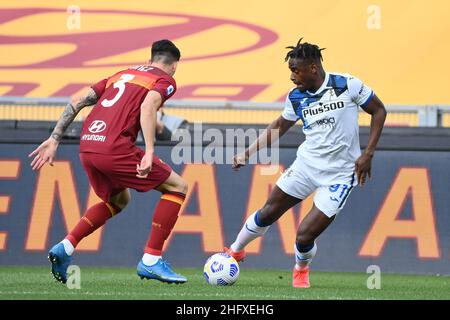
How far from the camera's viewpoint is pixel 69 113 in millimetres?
9078

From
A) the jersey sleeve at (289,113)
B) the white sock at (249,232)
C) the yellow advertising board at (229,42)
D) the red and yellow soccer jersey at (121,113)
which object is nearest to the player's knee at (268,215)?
the white sock at (249,232)

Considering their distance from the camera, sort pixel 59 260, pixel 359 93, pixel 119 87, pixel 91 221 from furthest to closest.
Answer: pixel 359 93 < pixel 91 221 < pixel 119 87 < pixel 59 260

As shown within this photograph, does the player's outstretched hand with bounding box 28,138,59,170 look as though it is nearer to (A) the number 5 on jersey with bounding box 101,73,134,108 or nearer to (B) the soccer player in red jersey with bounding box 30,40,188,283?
(B) the soccer player in red jersey with bounding box 30,40,188,283

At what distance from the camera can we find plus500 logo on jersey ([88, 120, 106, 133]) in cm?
888

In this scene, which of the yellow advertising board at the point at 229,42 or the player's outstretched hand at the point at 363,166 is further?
the yellow advertising board at the point at 229,42

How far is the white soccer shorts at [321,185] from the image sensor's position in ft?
30.6

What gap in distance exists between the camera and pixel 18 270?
1165 cm

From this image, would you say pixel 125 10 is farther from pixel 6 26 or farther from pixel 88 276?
pixel 88 276

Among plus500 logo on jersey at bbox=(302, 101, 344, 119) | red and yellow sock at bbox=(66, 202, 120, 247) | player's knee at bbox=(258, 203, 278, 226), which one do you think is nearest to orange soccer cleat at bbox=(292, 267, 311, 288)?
player's knee at bbox=(258, 203, 278, 226)

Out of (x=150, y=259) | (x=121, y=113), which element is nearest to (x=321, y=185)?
(x=150, y=259)

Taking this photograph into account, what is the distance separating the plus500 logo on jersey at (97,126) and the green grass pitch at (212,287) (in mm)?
1277

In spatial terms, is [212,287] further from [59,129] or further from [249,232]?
[59,129]

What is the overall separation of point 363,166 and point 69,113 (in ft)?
8.19

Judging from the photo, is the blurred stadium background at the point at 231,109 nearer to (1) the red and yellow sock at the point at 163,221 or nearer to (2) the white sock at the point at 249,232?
(2) the white sock at the point at 249,232
